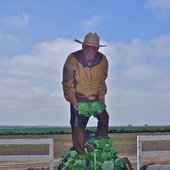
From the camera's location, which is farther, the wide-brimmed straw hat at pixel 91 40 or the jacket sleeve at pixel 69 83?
the wide-brimmed straw hat at pixel 91 40

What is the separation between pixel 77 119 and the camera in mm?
10500

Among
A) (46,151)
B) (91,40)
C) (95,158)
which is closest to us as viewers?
(95,158)

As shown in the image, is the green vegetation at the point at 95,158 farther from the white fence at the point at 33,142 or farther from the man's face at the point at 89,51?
the man's face at the point at 89,51

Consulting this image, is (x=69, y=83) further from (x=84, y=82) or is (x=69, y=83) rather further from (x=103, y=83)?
(x=103, y=83)

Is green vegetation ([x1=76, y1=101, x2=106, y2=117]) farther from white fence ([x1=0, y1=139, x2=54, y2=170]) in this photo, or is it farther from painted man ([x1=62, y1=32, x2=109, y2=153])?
white fence ([x1=0, y1=139, x2=54, y2=170])

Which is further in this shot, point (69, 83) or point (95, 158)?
point (69, 83)

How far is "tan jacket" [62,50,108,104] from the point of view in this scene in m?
10.5

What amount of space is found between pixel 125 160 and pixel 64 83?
6.81 ft

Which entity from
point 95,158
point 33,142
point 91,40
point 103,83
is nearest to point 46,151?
point 33,142

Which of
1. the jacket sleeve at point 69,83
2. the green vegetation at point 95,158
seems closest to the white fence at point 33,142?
the green vegetation at point 95,158

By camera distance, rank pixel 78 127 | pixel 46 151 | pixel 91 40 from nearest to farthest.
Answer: pixel 78 127
pixel 91 40
pixel 46 151

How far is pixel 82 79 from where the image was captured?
34.6 ft

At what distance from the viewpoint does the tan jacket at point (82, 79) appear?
34.4 feet

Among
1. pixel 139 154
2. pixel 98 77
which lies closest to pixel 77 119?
pixel 98 77
